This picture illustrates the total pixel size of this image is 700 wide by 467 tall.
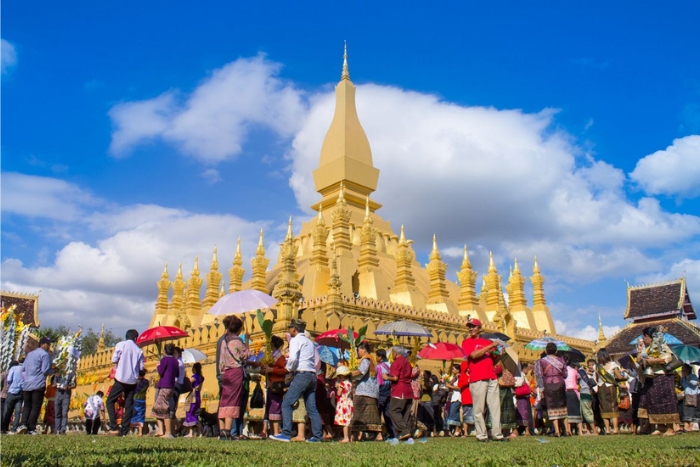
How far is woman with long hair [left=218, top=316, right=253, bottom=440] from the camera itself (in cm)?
866

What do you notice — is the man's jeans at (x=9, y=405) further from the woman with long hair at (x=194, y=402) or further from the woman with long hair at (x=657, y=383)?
the woman with long hair at (x=657, y=383)

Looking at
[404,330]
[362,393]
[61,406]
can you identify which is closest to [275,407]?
[362,393]

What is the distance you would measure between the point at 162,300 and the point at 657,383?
90.1 feet

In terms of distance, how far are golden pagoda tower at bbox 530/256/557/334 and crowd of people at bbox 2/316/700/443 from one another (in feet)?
59.2

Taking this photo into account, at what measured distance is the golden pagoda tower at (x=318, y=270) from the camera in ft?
76.3

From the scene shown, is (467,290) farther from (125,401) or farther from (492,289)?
(125,401)

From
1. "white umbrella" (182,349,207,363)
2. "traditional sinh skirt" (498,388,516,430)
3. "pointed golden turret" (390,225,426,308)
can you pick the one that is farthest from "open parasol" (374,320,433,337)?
"pointed golden turret" (390,225,426,308)

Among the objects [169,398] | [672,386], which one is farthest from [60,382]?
[672,386]

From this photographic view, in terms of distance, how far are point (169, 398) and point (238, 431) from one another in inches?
66.1

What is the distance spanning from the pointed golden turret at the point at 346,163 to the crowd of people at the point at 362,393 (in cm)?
1920

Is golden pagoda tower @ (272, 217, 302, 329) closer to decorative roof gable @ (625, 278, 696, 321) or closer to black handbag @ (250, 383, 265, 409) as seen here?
black handbag @ (250, 383, 265, 409)

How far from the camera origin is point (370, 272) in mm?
24484

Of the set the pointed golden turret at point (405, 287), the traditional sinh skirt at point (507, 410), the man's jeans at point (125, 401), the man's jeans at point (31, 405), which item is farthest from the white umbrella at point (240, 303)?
the pointed golden turret at point (405, 287)

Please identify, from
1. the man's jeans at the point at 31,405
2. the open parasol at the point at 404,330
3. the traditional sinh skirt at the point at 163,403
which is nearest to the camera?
the traditional sinh skirt at the point at 163,403
